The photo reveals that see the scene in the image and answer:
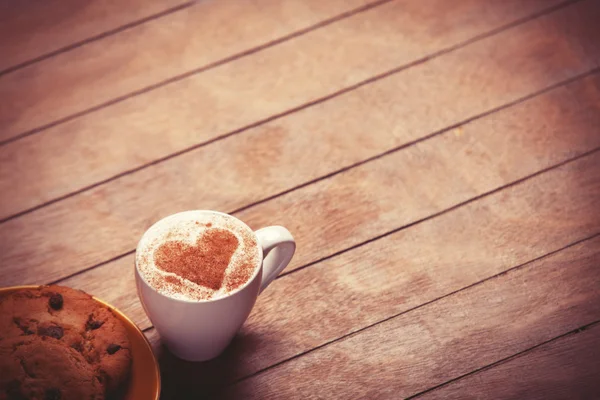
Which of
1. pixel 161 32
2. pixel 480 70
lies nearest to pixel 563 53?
pixel 480 70

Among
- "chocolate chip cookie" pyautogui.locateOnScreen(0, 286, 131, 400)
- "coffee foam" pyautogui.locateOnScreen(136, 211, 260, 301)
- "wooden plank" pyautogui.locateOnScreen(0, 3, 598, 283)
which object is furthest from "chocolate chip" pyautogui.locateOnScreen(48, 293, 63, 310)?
"wooden plank" pyautogui.locateOnScreen(0, 3, 598, 283)

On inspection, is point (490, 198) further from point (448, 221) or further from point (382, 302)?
point (382, 302)

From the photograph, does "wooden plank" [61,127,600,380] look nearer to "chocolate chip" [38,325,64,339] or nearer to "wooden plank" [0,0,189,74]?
"chocolate chip" [38,325,64,339]

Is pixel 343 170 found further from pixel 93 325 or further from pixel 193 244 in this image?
pixel 93 325

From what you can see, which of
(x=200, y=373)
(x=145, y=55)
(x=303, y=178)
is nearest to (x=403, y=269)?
(x=303, y=178)

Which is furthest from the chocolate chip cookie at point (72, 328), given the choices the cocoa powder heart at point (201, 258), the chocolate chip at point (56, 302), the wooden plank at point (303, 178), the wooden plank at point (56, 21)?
the wooden plank at point (56, 21)
